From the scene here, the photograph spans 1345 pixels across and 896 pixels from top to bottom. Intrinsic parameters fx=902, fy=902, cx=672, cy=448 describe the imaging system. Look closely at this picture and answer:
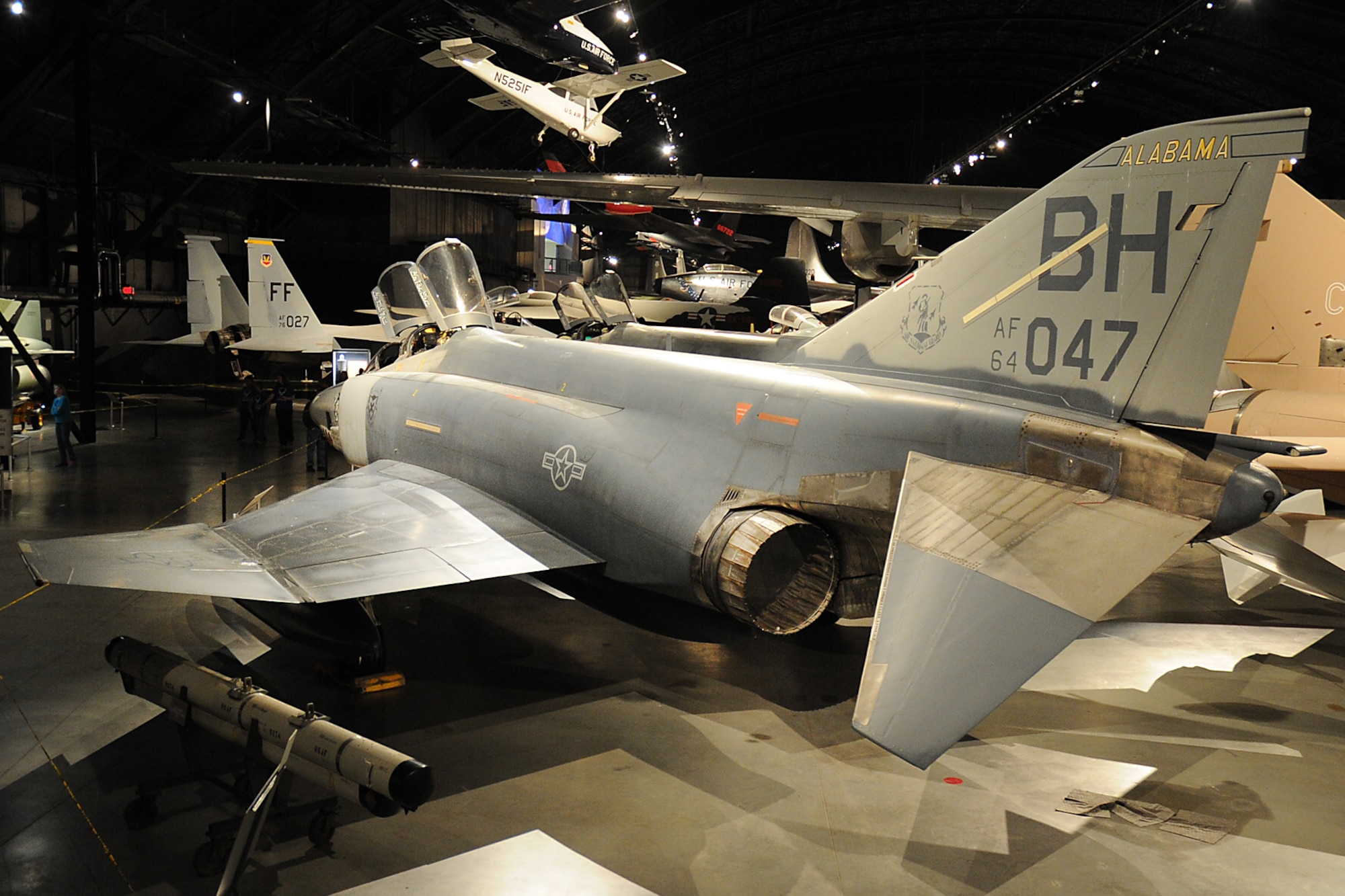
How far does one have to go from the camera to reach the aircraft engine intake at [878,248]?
39.4 feet

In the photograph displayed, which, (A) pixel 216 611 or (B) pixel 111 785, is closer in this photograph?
(B) pixel 111 785

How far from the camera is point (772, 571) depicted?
5223 mm

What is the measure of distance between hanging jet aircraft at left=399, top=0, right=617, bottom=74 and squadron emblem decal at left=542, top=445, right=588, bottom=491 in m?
9.24

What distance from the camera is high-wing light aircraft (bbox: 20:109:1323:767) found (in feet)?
11.3

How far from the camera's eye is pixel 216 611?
7.12m

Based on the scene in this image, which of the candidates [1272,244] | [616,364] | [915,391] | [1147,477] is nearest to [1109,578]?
[1147,477]

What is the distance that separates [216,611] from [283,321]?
51.2 feet

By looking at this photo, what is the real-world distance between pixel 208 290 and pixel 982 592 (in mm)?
22680

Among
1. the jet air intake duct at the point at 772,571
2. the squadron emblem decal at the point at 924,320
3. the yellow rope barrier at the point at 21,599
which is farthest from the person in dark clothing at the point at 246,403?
the squadron emblem decal at the point at 924,320

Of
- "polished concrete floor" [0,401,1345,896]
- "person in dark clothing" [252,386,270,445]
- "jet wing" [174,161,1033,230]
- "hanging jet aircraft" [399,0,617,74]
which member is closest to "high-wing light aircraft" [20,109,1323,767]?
"polished concrete floor" [0,401,1345,896]

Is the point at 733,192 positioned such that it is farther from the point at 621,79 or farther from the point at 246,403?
the point at 246,403

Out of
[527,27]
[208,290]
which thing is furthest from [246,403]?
[527,27]

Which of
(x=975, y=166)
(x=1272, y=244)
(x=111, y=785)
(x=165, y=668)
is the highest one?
(x=975, y=166)

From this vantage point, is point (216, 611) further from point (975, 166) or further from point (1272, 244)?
point (975, 166)
